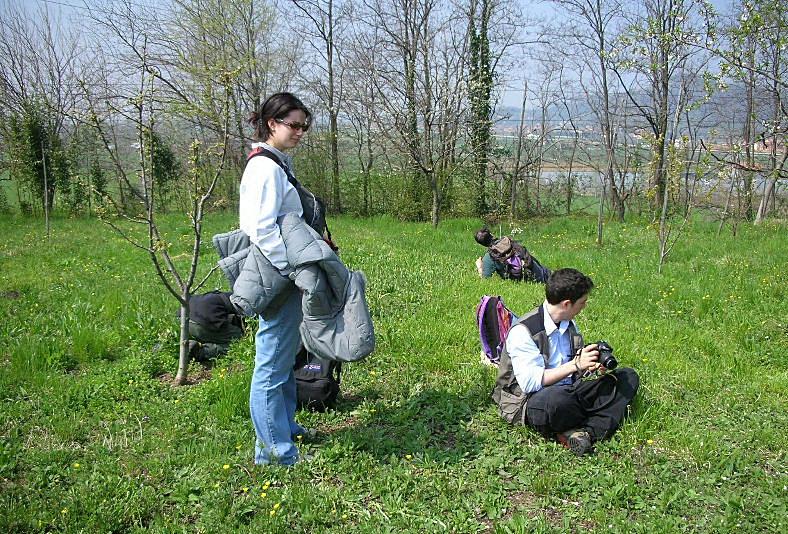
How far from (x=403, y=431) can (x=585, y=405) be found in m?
1.15

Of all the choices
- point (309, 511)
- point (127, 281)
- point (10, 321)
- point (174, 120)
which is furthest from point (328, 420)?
point (174, 120)

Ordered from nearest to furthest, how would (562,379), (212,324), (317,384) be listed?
(562,379) → (317,384) → (212,324)

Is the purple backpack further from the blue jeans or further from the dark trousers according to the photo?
the blue jeans

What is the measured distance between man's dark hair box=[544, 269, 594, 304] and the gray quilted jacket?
47.0 inches

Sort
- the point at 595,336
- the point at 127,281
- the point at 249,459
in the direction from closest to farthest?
the point at 249,459
the point at 595,336
the point at 127,281

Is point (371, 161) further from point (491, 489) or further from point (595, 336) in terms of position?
point (491, 489)

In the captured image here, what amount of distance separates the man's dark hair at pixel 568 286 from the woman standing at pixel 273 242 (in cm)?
151

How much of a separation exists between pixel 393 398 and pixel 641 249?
7.12 meters

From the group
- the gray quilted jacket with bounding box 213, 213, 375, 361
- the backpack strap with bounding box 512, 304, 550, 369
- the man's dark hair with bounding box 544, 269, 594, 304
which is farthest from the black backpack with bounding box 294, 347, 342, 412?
the man's dark hair with bounding box 544, 269, 594, 304

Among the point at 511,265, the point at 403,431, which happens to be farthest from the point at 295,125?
the point at 511,265

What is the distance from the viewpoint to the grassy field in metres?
2.94

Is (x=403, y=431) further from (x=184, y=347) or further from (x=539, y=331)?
(x=184, y=347)

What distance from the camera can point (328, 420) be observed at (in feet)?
13.0

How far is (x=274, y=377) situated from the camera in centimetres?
312
